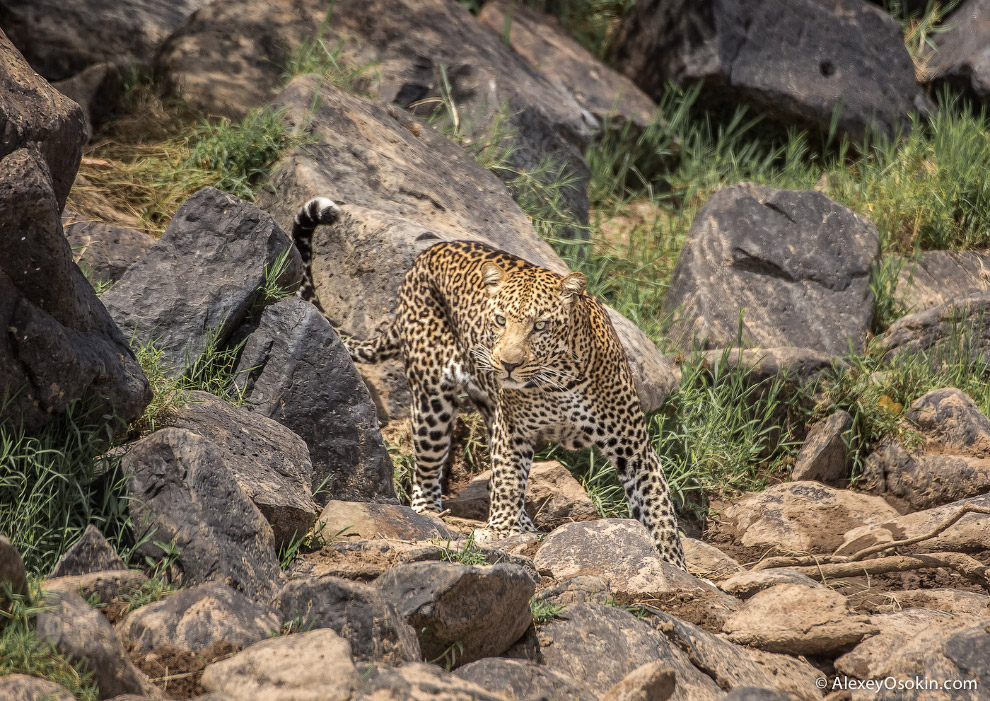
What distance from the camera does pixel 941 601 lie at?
552 centimetres

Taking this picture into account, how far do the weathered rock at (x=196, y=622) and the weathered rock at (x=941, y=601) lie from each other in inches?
130

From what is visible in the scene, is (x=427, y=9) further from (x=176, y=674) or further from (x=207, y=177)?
(x=176, y=674)

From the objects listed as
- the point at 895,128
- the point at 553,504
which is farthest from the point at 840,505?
the point at 895,128

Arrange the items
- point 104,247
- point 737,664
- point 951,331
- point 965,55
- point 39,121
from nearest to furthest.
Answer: point 39,121
point 737,664
point 104,247
point 951,331
point 965,55

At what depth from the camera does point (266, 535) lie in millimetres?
4250

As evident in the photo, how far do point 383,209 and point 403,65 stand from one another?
101 inches

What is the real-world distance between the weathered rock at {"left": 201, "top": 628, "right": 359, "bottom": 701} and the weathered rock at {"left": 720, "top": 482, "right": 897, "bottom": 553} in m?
4.31

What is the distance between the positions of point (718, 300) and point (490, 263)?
124 inches

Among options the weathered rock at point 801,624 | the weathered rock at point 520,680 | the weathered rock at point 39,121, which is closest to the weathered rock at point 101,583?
the weathered rock at point 520,680

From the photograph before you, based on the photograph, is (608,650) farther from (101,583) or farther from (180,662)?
(101,583)

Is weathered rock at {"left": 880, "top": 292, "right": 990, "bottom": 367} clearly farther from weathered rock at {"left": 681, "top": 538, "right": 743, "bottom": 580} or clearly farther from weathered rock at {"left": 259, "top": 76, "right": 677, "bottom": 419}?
weathered rock at {"left": 681, "top": 538, "right": 743, "bottom": 580}

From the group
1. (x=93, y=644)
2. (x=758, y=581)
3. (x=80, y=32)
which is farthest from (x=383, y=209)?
(x=93, y=644)

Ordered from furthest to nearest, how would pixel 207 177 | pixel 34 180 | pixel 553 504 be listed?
1. pixel 207 177
2. pixel 553 504
3. pixel 34 180

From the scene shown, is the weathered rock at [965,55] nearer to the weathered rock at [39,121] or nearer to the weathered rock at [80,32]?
the weathered rock at [80,32]
